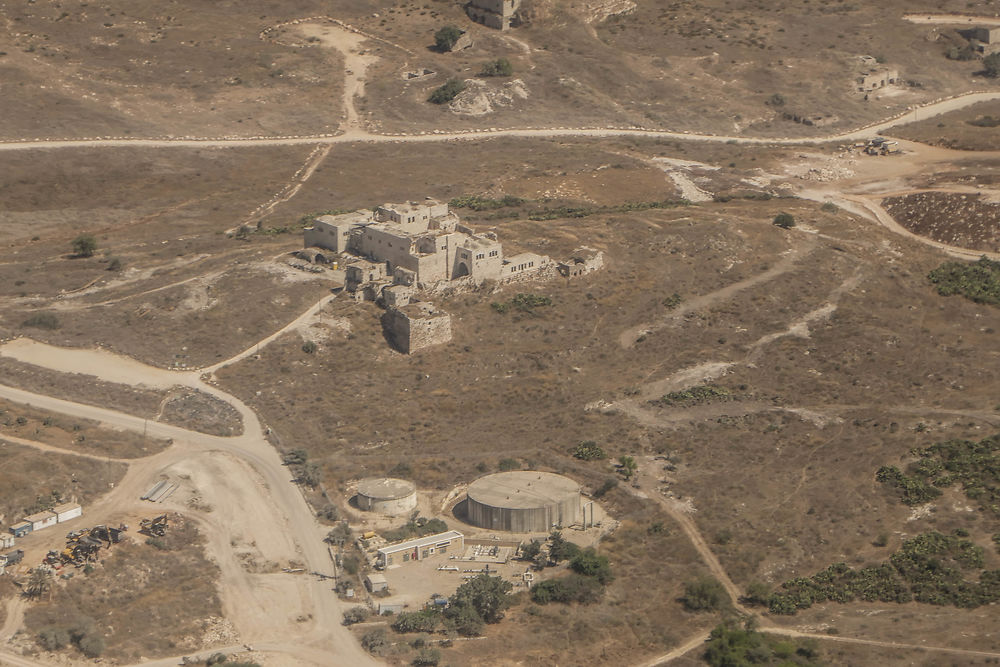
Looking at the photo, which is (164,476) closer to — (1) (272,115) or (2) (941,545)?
(2) (941,545)

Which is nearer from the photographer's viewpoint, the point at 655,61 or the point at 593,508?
the point at 593,508

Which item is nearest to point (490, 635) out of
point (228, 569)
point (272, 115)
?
point (228, 569)

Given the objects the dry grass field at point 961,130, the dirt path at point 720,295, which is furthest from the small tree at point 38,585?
the dry grass field at point 961,130

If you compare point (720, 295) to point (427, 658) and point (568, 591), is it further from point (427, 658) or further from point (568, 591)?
point (427, 658)

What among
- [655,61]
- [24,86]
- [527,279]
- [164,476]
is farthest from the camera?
[655,61]

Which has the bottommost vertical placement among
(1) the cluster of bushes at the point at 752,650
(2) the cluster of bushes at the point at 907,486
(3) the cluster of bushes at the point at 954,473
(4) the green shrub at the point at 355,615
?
(4) the green shrub at the point at 355,615

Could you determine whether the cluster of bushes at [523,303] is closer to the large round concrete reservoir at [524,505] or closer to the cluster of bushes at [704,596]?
the large round concrete reservoir at [524,505]
